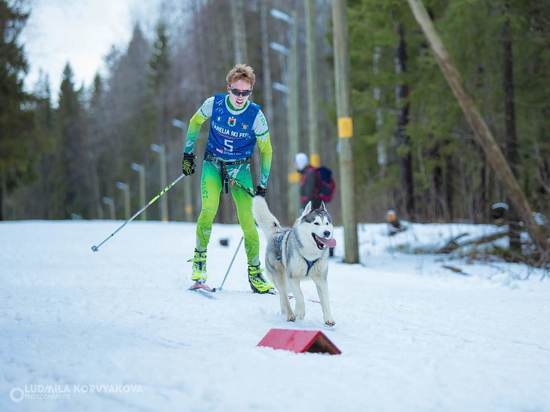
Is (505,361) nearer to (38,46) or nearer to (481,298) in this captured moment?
(481,298)

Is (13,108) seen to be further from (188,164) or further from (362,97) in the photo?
(188,164)

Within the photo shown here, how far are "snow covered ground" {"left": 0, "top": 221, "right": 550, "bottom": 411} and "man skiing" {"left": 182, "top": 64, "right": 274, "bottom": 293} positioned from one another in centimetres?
58

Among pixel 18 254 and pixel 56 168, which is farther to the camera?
pixel 56 168

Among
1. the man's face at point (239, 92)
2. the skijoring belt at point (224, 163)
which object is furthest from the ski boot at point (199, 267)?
the man's face at point (239, 92)

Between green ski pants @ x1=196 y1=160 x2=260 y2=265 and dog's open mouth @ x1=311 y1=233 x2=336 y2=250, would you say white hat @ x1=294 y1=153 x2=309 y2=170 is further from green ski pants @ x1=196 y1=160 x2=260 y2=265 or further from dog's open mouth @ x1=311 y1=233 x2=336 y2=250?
dog's open mouth @ x1=311 y1=233 x2=336 y2=250

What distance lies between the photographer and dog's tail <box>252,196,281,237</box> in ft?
19.4

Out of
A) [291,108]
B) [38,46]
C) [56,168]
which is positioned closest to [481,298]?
[291,108]

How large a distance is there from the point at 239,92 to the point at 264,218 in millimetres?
1279

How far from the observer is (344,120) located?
33.8 ft

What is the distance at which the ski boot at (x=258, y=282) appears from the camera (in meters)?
6.89

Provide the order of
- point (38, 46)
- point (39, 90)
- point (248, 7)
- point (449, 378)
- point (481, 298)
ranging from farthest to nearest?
point (248, 7) < point (39, 90) < point (38, 46) < point (481, 298) < point (449, 378)

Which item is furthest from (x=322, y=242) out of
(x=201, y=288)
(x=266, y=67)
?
(x=266, y=67)

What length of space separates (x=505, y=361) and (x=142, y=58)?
56.3 metres

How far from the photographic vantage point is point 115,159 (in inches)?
2783
